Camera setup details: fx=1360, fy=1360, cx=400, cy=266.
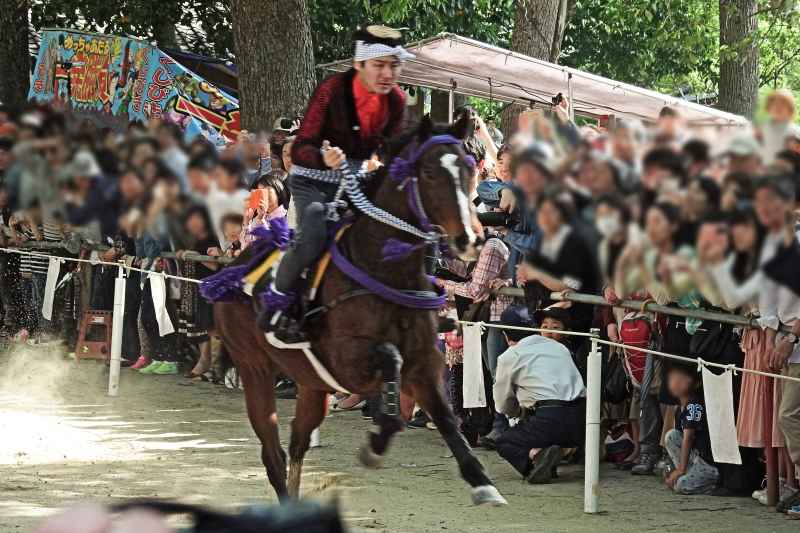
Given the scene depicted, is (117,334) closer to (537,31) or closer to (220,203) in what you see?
(537,31)

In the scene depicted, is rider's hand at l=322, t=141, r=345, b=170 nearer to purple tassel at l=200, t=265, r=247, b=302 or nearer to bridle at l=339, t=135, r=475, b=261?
bridle at l=339, t=135, r=475, b=261

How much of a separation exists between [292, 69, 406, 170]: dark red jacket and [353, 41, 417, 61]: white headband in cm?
40

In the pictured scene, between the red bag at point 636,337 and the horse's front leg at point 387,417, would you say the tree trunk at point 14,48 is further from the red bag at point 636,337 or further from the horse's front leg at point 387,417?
the red bag at point 636,337

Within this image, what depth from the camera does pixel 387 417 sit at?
6.41 meters

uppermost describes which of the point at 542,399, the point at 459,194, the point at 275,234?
the point at 459,194

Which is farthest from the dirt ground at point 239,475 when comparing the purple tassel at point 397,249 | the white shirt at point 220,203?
the white shirt at point 220,203

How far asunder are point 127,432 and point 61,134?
29.9ft

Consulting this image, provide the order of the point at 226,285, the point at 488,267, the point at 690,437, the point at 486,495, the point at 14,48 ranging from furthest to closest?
the point at 488,267 < the point at 690,437 < the point at 226,285 < the point at 486,495 < the point at 14,48

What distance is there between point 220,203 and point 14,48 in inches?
54.5

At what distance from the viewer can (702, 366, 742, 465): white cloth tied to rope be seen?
7.82 m

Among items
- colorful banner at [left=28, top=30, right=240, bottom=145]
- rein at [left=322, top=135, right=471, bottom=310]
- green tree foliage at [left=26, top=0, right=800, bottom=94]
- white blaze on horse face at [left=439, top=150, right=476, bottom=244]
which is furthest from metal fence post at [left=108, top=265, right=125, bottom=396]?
colorful banner at [left=28, top=30, right=240, bottom=145]

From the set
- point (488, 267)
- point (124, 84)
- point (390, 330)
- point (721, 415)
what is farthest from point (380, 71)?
point (488, 267)

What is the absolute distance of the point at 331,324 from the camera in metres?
6.89

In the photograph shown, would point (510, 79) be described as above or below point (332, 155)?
above
